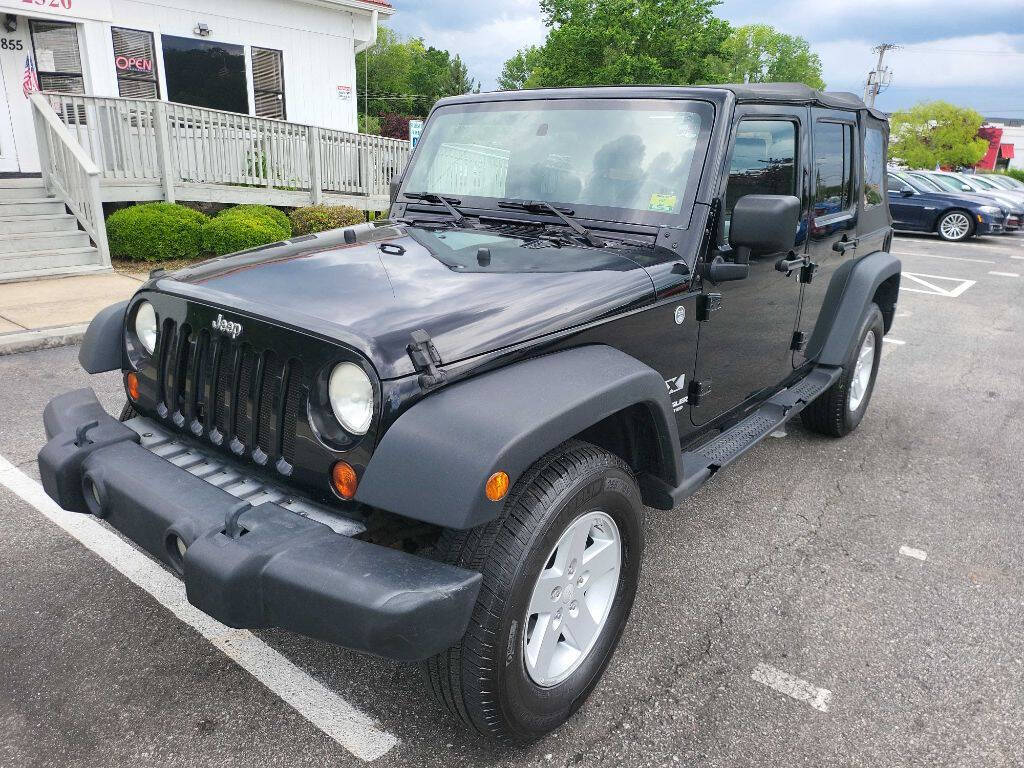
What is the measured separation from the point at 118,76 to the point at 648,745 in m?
13.1

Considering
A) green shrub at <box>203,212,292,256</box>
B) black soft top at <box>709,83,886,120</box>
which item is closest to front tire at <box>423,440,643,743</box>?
black soft top at <box>709,83,886,120</box>

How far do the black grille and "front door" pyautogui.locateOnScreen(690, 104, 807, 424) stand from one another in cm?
170

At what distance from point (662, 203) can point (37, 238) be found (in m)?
8.56

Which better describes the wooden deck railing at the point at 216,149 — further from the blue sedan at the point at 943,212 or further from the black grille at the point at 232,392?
the blue sedan at the point at 943,212

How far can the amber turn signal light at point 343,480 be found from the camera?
6.78ft

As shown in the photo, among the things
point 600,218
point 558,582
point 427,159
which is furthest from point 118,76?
point 558,582

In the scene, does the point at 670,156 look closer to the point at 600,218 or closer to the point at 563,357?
the point at 600,218

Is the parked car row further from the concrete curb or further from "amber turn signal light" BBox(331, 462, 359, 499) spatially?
"amber turn signal light" BBox(331, 462, 359, 499)

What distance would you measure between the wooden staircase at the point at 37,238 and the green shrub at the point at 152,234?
1.33 ft

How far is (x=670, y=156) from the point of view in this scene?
10.00ft

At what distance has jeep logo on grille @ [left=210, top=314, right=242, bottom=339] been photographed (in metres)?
2.32

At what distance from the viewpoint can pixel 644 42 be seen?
33.2m

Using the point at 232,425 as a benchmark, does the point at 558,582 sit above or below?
below

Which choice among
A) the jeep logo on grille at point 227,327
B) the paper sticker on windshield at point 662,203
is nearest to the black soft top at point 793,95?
the paper sticker on windshield at point 662,203
